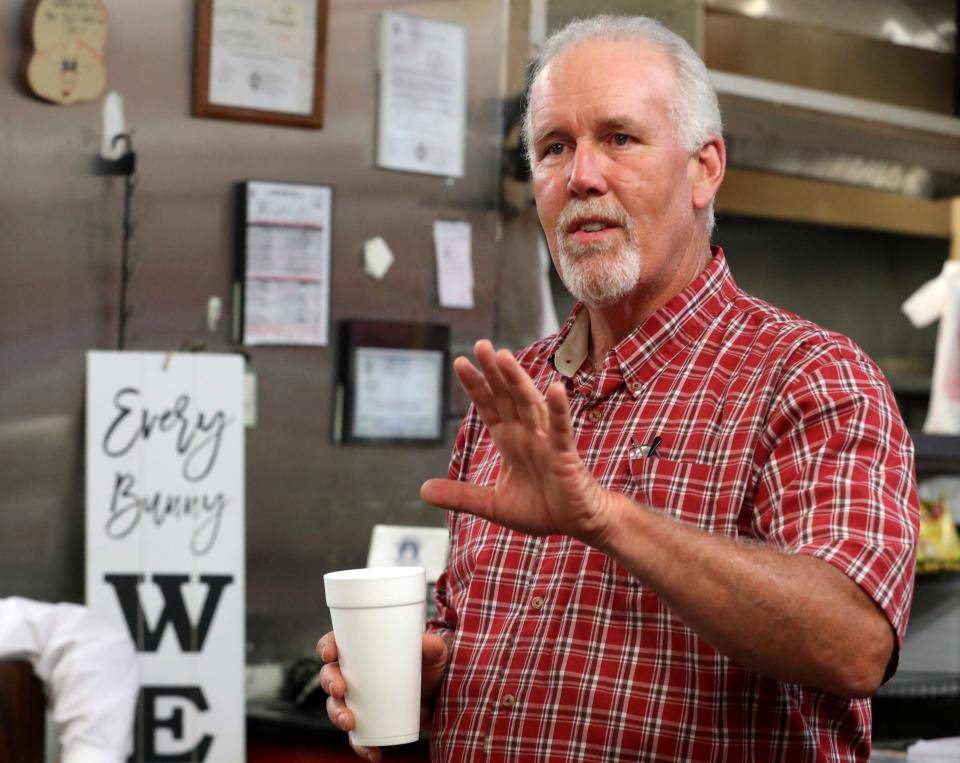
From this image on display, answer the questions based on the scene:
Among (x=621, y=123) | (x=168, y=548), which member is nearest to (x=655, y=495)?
(x=621, y=123)

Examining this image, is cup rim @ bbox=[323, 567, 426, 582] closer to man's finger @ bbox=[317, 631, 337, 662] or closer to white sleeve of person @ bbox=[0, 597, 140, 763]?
man's finger @ bbox=[317, 631, 337, 662]

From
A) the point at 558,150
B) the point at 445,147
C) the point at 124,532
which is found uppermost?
the point at 445,147

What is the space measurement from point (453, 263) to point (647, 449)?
184 centimetres

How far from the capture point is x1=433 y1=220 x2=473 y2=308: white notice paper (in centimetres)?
318

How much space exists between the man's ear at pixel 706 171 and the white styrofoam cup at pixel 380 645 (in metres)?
0.59

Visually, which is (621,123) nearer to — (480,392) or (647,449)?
(647,449)

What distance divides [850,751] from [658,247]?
585 millimetres

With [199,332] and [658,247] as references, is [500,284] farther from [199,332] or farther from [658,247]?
[658,247]

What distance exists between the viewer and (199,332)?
113 inches

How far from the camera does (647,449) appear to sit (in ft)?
4.61

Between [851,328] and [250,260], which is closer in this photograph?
[250,260]

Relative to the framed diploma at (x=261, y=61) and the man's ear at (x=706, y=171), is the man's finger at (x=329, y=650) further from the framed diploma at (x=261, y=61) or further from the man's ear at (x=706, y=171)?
the framed diploma at (x=261, y=61)

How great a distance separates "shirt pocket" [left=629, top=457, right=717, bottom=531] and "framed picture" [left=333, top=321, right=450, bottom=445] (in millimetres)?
1724

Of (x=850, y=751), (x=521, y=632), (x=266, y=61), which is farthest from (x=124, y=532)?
(x=850, y=751)
